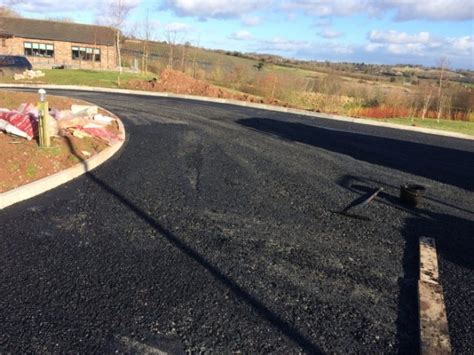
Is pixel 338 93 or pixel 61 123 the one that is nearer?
pixel 61 123

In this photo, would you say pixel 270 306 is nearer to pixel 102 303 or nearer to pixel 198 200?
pixel 102 303

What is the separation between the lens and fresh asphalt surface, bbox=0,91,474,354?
11.3 ft

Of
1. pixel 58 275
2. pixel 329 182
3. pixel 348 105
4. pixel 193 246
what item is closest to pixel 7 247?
pixel 58 275

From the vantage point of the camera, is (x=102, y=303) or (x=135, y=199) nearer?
(x=102, y=303)

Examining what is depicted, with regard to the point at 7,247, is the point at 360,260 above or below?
above

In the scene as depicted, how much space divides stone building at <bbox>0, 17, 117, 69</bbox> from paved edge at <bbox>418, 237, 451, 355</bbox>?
4269cm

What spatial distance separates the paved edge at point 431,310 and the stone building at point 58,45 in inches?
1681

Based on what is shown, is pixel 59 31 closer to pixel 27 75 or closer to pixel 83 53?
pixel 83 53

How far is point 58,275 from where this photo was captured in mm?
4180

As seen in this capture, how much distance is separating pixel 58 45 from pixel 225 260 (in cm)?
4490

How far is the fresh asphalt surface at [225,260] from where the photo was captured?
3.44m

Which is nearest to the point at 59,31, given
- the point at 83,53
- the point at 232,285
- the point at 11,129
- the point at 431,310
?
the point at 83,53

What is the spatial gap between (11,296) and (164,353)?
1.67 m

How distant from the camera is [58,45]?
140 feet
